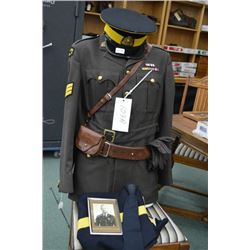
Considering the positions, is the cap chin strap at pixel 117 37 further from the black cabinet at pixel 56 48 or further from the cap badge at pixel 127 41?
the black cabinet at pixel 56 48

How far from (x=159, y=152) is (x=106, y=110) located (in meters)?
0.31

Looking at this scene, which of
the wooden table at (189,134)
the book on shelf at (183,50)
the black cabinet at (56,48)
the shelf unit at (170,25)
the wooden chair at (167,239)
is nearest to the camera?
the wooden chair at (167,239)

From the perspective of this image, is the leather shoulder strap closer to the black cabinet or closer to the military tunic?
the military tunic

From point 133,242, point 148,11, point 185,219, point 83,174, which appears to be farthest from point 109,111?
point 148,11

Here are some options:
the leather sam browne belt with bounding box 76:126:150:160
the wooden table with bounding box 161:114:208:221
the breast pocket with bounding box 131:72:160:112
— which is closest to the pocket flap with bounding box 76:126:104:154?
the leather sam browne belt with bounding box 76:126:150:160

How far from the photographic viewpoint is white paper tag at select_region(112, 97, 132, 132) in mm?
1432

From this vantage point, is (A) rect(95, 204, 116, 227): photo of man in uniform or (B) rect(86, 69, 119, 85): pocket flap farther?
(B) rect(86, 69, 119, 85): pocket flap

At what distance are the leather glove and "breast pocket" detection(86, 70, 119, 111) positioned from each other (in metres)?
0.27

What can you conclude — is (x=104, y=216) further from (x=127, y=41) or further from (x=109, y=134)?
(x=127, y=41)

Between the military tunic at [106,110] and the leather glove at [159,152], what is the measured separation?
0.10 ft

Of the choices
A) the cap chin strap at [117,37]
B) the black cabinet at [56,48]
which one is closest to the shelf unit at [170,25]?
the black cabinet at [56,48]

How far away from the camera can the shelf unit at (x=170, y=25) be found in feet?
13.5

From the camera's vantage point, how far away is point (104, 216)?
1.34 meters

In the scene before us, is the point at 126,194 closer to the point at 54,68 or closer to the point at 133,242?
the point at 133,242
